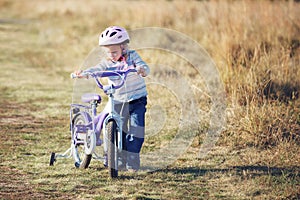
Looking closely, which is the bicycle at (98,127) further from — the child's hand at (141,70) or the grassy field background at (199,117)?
the grassy field background at (199,117)

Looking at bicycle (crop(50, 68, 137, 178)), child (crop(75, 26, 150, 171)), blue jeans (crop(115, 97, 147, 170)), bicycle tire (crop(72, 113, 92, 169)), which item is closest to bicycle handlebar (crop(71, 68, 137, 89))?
bicycle (crop(50, 68, 137, 178))

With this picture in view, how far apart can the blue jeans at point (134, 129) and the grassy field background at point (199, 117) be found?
171 millimetres

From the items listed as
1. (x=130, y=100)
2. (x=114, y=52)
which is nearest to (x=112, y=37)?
(x=114, y=52)

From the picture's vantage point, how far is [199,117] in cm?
762

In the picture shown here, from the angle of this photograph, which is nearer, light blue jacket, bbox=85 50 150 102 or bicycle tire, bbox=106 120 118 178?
bicycle tire, bbox=106 120 118 178

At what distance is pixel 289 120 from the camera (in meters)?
6.97

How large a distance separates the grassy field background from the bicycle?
0.56 feet

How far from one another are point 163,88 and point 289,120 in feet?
9.79

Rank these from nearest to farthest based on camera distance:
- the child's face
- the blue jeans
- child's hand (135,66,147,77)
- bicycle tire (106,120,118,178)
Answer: child's hand (135,66,147,77), bicycle tire (106,120,118,178), the child's face, the blue jeans

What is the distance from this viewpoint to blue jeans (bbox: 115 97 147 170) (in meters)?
5.86

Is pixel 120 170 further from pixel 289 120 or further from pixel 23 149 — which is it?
pixel 289 120

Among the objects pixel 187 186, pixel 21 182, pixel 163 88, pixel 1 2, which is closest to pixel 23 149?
pixel 21 182

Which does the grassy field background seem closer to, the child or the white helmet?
the child

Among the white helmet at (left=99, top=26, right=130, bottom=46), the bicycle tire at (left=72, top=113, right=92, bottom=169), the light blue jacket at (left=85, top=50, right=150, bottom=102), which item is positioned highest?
the white helmet at (left=99, top=26, right=130, bottom=46)
